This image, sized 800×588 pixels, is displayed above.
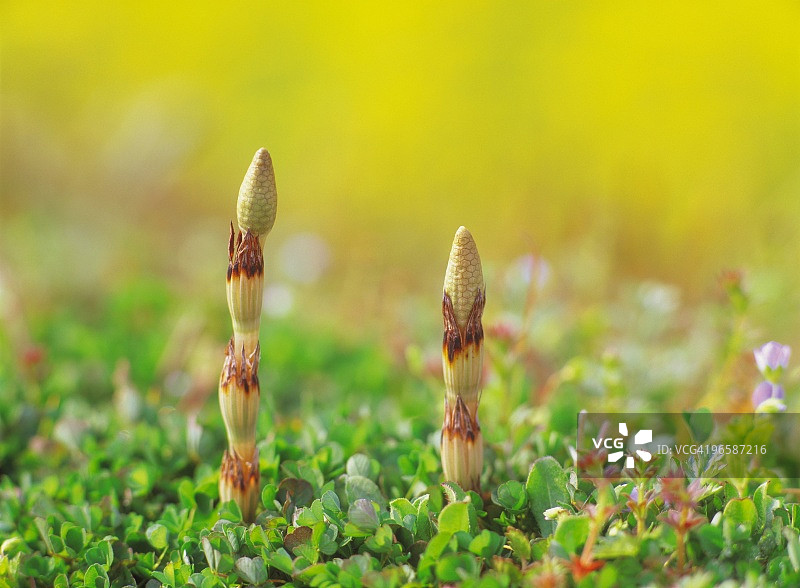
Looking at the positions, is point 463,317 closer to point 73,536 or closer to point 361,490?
point 361,490

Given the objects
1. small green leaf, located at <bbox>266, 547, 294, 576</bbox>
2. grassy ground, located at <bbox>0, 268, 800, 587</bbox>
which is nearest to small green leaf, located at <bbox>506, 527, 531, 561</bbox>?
grassy ground, located at <bbox>0, 268, 800, 587</bbox>

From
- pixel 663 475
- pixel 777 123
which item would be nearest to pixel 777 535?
pixel 663 475

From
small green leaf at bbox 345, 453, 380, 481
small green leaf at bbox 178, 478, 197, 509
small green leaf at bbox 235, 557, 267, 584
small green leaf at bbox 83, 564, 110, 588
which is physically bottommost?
small green leaf at bbox 83, 564, 110, 588

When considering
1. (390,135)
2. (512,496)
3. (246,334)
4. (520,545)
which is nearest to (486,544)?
(520,545)

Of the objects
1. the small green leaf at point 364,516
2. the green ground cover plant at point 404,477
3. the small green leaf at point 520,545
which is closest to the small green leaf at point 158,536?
the green ground cover plant at point 404,477

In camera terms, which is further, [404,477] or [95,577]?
[404,477]

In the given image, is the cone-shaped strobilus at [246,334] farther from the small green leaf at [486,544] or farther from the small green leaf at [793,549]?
the small green leaf at [793,549]

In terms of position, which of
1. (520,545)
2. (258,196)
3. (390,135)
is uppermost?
(390,135)

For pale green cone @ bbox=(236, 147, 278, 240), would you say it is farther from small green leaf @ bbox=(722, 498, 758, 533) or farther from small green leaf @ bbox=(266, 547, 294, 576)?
small green leaf @ bbox=(722, 498, 758, 533)
